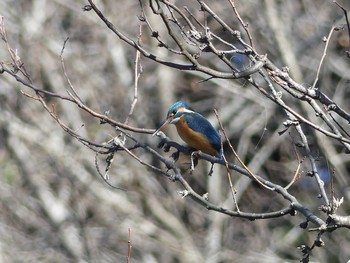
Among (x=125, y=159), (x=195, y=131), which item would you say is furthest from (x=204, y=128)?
(x=125, y=159)

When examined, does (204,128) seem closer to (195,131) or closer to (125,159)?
(195,131)

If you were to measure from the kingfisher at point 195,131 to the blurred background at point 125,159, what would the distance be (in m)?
4.26

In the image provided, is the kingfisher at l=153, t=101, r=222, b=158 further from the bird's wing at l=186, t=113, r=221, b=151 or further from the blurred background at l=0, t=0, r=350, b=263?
the blurred background at l=0, t=0, r=350, b=263

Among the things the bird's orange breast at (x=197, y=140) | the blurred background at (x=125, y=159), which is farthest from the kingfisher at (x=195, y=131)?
the blurred background at (x=125, y=159)

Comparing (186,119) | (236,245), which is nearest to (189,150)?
(186,119)

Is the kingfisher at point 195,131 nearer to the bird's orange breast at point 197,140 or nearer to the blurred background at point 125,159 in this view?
the bird's orange breast at point 197,140

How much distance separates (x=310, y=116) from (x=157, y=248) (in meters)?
3.03

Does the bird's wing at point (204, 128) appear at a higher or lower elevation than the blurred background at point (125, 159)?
lower

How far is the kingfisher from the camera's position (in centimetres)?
476

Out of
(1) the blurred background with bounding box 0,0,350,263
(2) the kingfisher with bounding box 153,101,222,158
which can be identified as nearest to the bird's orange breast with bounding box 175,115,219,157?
(2) the kingfisher with bounding box 153,101,222,158

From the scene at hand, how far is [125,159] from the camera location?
10469 mm

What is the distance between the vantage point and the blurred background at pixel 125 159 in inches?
378

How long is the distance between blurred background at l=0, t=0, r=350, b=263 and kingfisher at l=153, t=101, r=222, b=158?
4.26 meters

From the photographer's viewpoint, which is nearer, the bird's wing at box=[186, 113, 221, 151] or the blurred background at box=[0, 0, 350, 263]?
the bird's wing at box=[186, 113, 221, 151]
